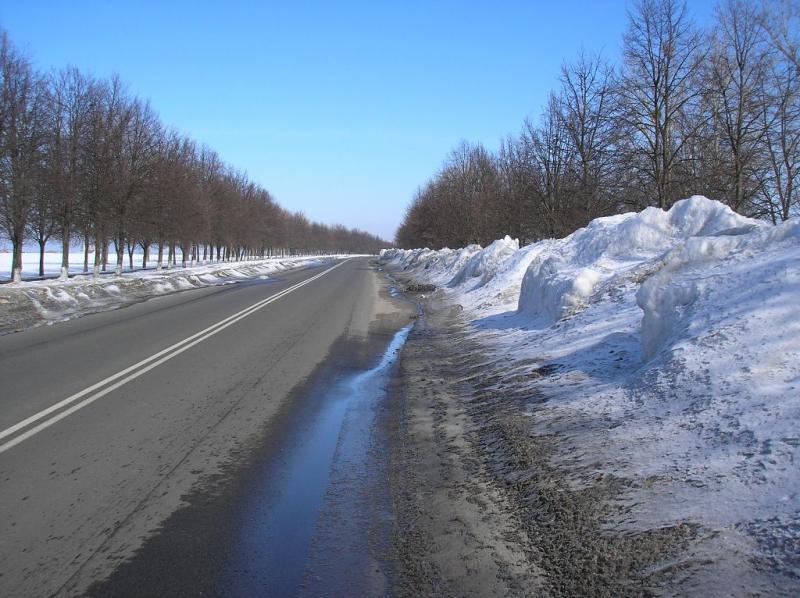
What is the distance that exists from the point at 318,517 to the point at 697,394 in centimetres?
313

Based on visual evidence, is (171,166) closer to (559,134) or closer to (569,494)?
(559,134)

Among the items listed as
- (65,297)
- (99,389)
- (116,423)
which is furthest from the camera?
(65,297)

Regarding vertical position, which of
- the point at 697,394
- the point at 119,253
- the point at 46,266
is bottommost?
the point at 46,266

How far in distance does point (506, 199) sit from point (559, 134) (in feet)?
25.7

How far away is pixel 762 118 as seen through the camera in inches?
822

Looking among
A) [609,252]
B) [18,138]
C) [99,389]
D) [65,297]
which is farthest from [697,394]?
[18,138]

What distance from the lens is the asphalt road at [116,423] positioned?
3.55m

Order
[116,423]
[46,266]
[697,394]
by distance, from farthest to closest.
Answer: [46,266] → [116,423] → [697,394]

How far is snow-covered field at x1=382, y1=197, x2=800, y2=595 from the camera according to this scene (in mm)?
3057

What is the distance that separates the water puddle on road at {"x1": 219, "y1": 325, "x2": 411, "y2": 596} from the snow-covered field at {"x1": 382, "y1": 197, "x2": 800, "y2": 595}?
1.49 m


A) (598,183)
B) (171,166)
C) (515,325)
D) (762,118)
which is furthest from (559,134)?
(171,166)

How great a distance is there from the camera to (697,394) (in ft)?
15.2

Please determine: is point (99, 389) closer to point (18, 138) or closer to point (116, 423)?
point (116, 423)

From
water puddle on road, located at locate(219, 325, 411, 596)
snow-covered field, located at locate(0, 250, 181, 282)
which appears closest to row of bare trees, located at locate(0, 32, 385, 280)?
snow-covered field, located at locate(0, 250, 181, 282)
